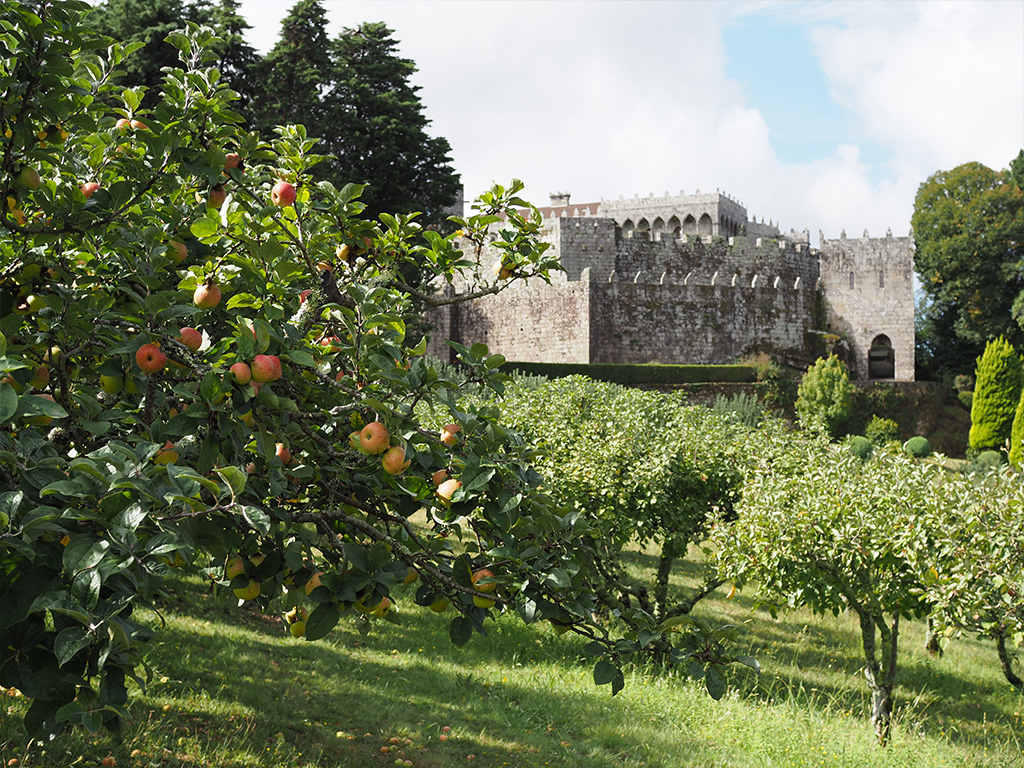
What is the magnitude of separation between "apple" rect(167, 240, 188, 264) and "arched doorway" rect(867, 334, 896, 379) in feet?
110

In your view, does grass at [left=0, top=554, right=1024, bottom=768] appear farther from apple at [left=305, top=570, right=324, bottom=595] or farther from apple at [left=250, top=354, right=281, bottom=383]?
apple at [left=250, top=354, right=281, bottom=383]

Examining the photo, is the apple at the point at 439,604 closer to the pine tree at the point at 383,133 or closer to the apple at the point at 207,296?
the apple at the point at 207,296

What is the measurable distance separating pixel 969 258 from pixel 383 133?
2829 centimetres

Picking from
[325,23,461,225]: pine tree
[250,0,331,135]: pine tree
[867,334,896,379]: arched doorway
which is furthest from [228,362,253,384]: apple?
[867,334,896,379]: arched doorway

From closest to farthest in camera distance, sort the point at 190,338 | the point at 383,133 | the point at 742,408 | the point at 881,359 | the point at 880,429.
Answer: the point at 190,338 → the point at 383,133 → the point at 742,408 → the point at 880,429 → the point at 881,359

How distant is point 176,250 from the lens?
7.63ft

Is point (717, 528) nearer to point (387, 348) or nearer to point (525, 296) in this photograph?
point (387, 348)

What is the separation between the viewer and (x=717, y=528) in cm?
740

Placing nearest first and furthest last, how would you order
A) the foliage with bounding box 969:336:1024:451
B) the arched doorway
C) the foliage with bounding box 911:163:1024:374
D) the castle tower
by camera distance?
the foliage with bounding box 969:336:1024:451 < the castle tower < the arched doorway < the foliage with bounding box 911:163:1024:374

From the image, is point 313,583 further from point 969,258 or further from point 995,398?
point 969,258

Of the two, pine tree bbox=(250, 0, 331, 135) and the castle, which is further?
the castle

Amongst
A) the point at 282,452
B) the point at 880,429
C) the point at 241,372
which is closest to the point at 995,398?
the point at 880,429

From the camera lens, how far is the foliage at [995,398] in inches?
1035

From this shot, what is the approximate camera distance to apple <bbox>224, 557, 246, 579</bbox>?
6.76 feet
